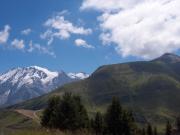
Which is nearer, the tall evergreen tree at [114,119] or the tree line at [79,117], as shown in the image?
the tree line at [79,117]

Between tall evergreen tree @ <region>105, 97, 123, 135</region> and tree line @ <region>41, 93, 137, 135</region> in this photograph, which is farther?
tall evergreen tree @ <region>105, 97, 123, 135</region>

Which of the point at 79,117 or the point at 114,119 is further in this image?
the point at 114,119

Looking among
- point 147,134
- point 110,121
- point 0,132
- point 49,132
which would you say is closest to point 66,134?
point 49,132

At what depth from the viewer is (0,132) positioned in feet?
37.1

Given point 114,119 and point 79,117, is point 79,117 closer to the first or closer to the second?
point 79,117

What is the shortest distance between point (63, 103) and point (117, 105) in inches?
697

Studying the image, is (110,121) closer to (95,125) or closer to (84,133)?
(95,125)

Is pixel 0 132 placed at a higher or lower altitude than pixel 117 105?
lower

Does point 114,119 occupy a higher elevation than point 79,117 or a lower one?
higher

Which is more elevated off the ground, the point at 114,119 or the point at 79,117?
the point at 114,119

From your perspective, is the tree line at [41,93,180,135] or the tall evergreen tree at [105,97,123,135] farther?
the tall evergreen tree at [105,97,123,135]

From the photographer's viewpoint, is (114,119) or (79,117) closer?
(79,117)

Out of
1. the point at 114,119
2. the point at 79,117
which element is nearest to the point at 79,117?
the point at 79,117

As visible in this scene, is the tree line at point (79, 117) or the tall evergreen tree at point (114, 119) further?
the tall evergreen tree at point (114, 119)
